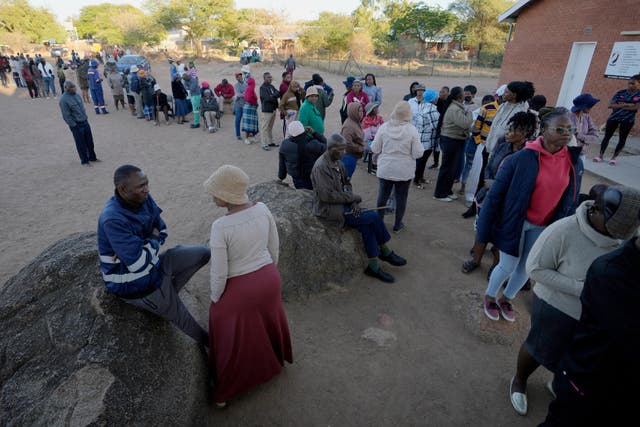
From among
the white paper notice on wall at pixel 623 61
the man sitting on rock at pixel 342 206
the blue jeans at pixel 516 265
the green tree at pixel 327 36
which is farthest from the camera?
the green tree at pixel 327 36

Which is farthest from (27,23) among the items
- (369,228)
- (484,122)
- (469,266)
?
(469,266)

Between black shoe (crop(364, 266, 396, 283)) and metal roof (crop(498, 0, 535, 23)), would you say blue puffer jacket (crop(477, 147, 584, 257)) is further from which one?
metal roof (crop(498, 0, 535, 23))

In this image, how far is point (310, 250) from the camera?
162 inches

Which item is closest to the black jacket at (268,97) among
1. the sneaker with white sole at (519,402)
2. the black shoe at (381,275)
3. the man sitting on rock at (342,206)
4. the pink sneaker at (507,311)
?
the man sitting on rock at (342,206)

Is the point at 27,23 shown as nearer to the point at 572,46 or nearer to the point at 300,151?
the point at 300,151

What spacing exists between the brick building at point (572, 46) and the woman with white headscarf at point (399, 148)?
974cm

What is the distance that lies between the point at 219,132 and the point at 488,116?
837cm

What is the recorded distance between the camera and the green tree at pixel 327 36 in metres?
→ 36.9

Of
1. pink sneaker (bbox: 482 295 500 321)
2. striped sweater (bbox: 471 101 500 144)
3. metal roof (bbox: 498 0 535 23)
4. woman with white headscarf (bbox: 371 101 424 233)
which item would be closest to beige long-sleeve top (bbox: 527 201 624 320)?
pink sneaker (bbox: 482 295 500 321)

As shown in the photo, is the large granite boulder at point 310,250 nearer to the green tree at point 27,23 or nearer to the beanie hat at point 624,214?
the beanie hat at point 624,214

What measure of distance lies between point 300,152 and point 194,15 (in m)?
42.0

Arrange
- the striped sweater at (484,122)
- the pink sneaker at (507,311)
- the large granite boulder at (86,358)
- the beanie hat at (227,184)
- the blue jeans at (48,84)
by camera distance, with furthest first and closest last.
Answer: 1. the blue jeans at (48,84)
2. the striped sweater at (484,122)
3. the pink sneaker at (507,311)
4. the beanie hat at (227,184)
5. the large granite boulder at (86,358)

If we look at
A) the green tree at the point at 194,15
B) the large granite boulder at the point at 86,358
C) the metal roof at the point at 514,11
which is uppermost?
the green tree at the point at 194,15

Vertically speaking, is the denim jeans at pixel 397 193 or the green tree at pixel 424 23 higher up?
the green tree at pixel 424 23
